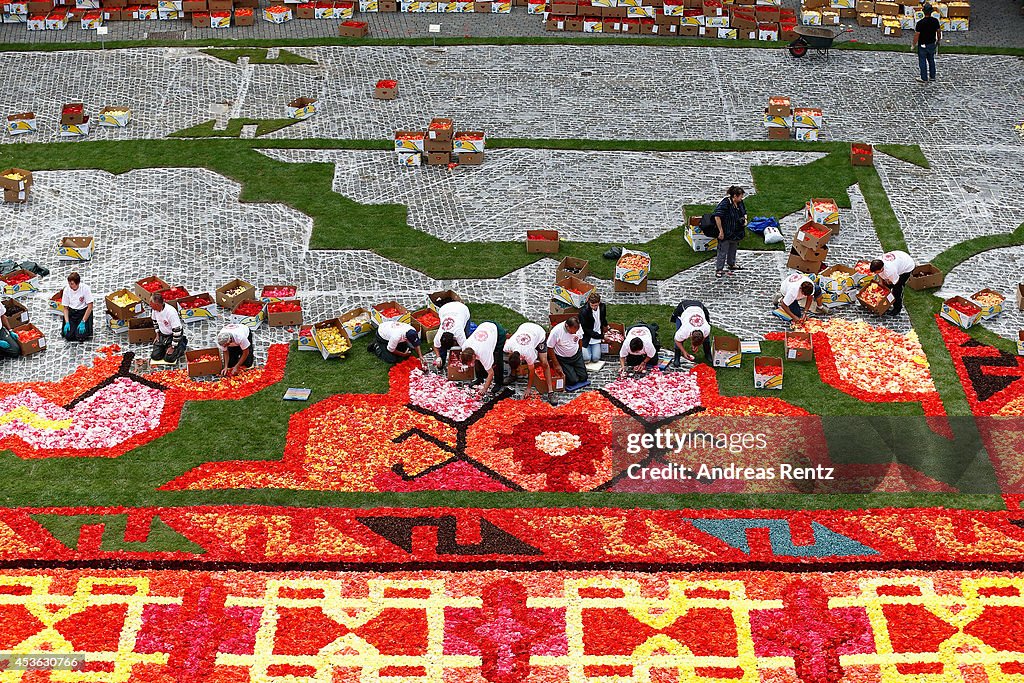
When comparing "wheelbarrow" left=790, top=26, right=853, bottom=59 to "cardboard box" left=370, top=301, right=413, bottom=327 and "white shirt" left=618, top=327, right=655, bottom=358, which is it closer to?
"white shirt" left=618, top=327, right=655, bottom=358

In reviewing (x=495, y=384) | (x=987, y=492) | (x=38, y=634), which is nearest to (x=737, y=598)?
(x=987, y=492)

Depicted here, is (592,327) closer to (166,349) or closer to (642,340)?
(642,340)

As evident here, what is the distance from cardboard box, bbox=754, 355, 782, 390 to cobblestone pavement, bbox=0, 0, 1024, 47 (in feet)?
56.8

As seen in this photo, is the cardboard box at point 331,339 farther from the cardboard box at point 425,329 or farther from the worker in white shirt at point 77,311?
the worker in white shirt at point 77,311

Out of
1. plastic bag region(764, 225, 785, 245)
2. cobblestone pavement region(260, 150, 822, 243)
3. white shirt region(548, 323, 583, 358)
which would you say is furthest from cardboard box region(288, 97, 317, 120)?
white shirt region(548, 323, 583, 358)

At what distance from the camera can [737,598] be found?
18.3 m

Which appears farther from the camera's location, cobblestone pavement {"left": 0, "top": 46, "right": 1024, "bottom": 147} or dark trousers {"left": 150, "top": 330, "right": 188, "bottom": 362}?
cobblestone pavement {"left": 0, "top": 46, "right": 1024, "bottom": 147}

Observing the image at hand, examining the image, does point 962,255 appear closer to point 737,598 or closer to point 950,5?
point 737,598

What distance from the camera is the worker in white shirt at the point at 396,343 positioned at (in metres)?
23.4

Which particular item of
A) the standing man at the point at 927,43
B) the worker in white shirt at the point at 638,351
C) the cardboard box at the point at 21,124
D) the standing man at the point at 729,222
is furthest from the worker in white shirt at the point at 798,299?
the cardboard box at the point at 21,124

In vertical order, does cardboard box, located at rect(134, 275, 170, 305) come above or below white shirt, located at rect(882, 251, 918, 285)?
below

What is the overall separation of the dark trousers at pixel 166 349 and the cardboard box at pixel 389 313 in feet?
11.5

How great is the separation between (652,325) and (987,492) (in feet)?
A: 22.0

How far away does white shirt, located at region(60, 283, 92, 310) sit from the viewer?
2378 centimetres
